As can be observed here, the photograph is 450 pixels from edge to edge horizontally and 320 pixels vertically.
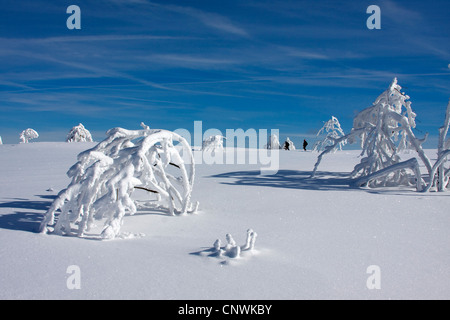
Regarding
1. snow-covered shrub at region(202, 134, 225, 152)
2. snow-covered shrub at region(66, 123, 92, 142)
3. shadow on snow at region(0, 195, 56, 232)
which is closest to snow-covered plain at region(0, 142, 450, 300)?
shadow on snow at region(0, 195, 56, 232)

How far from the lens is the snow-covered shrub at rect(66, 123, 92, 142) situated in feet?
94.7

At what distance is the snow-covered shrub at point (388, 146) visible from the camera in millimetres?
Answer: 7266

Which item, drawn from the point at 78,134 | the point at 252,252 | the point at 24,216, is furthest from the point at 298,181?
the point at 78,134

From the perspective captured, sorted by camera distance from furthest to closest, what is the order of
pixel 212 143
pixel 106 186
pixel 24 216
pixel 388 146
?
pixel 212 143
pixel 388 146
pixel 24 216
pixel 106 186

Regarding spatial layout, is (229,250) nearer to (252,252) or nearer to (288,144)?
(252,252)

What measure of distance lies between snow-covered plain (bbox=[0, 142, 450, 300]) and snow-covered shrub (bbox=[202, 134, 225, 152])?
12663 millimetres

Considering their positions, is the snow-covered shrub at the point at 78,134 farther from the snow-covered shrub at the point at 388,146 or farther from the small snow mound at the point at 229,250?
the small snow mound at the point at 229,250

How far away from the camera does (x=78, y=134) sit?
29.0 metres

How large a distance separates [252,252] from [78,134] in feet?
92.5

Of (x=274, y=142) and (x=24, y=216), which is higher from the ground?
(x=274, y=142)

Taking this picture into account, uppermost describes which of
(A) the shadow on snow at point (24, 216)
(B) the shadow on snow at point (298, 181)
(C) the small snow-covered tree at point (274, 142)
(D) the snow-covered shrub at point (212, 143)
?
(C) the small snow-covered tree at point (274, 142)

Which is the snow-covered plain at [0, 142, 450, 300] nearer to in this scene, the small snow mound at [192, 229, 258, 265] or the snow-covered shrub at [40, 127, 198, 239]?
the small snow mound at [192, 229, 258, 265]

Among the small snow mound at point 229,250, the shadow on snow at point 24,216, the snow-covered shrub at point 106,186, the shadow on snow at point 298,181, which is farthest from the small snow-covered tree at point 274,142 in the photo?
the small snow mound at point 229,250

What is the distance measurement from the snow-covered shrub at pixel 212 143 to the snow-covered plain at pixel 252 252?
12663 millimetres
